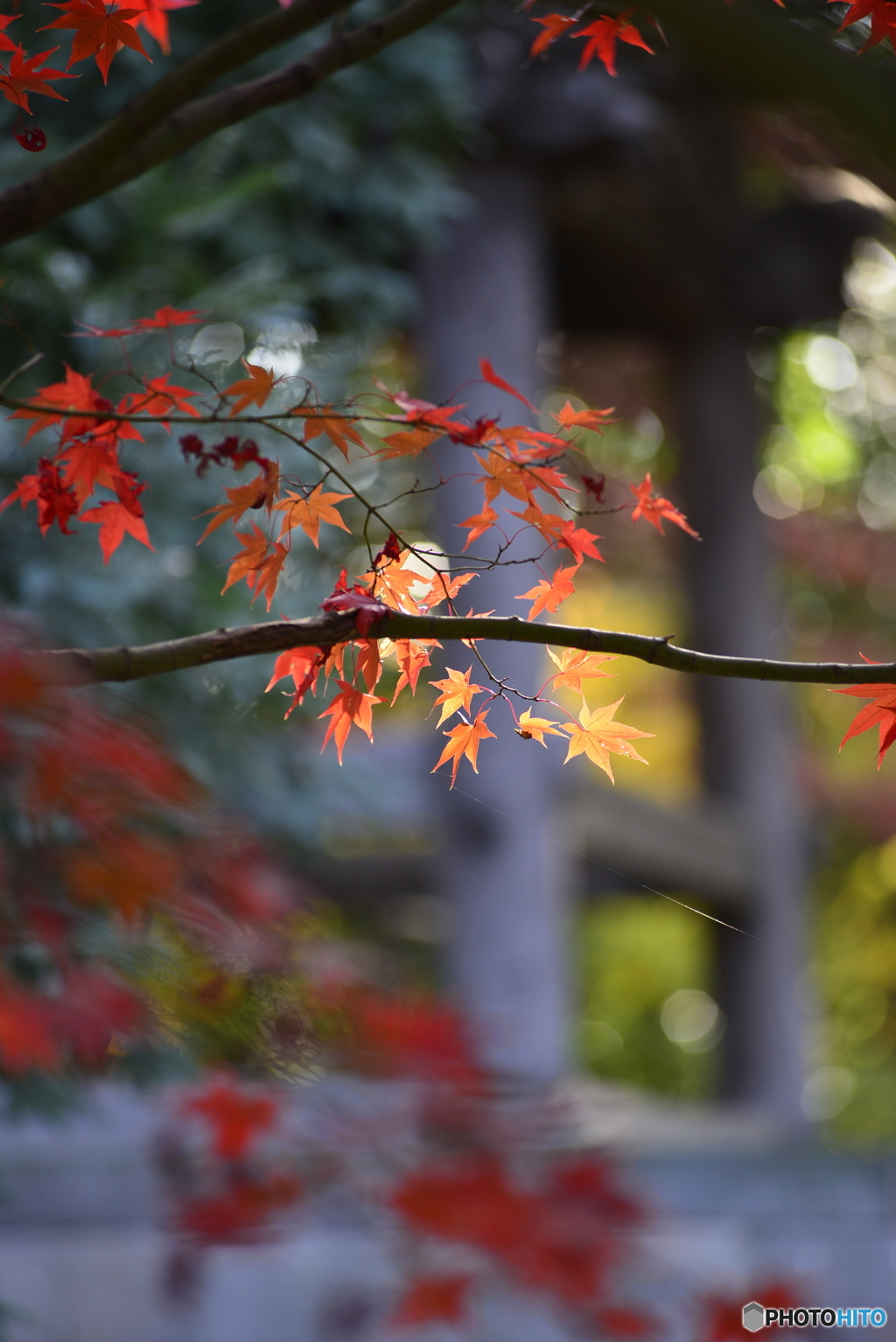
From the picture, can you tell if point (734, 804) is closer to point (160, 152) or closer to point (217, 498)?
point (217, 498)

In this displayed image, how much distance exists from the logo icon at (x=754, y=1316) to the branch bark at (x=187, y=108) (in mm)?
1843

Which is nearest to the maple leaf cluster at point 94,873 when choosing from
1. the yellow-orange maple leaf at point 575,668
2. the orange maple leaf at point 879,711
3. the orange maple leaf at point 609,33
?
the yellow-orange maple leaf at point 575,668

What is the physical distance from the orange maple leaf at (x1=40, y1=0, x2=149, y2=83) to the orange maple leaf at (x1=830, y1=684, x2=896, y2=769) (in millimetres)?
790

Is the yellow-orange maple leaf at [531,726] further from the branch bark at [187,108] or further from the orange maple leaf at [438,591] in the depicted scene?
the branch bark at [187,108]

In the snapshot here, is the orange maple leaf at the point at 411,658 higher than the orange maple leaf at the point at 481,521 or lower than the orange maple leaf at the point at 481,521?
lower

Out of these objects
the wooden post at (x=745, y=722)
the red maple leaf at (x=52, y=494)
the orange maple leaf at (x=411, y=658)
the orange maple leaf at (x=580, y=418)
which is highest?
the orange maple leaf at (x=580, y=418)

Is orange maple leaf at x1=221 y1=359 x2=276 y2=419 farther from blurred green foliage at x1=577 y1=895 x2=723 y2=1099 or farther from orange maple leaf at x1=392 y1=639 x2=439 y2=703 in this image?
blurred green foliage at x1=577 y1=895 x2=723 y2=1099

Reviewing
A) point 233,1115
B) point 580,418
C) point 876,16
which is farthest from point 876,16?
point 233,1115

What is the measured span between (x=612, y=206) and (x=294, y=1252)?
290 cm

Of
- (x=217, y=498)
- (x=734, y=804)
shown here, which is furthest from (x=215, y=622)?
(x=734, y=804)

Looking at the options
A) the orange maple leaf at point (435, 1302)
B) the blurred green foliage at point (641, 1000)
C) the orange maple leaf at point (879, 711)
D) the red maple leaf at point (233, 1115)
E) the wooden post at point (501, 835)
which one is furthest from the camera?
the blurred green foliage at point (641, 1000)

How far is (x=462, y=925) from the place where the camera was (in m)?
2.65

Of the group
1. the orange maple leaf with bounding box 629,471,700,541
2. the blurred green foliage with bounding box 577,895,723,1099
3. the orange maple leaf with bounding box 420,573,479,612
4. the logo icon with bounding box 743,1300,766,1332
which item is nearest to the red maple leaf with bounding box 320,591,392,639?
the orange maple leaf with bounding box 420,573,479,612

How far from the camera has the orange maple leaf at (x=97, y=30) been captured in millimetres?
950
